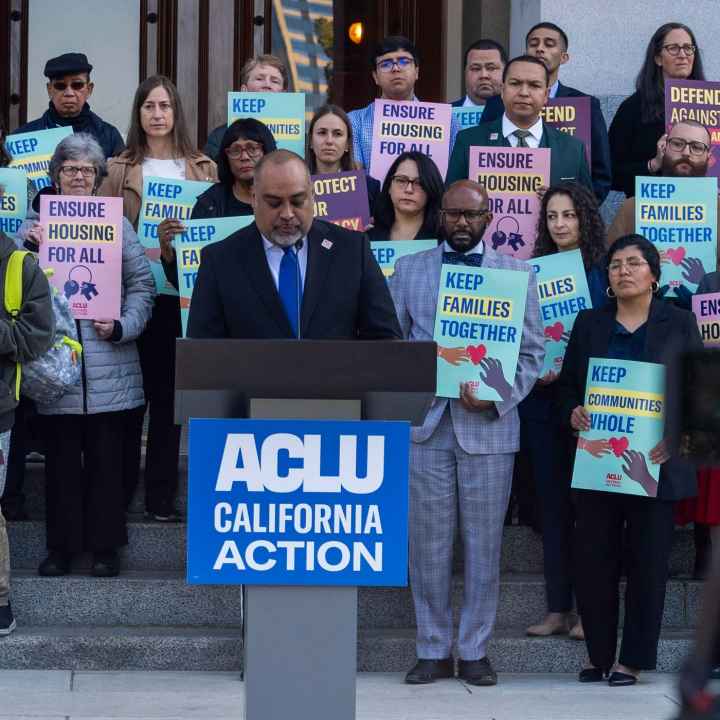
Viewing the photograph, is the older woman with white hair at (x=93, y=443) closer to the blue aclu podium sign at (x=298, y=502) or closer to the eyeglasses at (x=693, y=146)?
the eyeglasses at (x=693, y=146)

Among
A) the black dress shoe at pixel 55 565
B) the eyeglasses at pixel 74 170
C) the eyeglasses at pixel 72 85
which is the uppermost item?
the eyeglasses at pixel 72 85

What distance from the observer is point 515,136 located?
8.72m

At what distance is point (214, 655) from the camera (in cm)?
767

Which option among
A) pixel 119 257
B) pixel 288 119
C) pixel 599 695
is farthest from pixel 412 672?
pixel 288 119

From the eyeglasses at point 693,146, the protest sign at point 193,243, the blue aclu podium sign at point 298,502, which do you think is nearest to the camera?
the blue aclu podium sign at point 298,502

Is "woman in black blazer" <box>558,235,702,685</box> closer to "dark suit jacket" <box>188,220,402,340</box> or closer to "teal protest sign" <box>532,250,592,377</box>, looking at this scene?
"teal protest sign" <box>532,250,592,377</box>

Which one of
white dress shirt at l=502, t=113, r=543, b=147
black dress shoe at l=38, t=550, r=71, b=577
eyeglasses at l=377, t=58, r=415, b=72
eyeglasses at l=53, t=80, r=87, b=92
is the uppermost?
eyeglasses at l=377, t=58, r=415, b=72

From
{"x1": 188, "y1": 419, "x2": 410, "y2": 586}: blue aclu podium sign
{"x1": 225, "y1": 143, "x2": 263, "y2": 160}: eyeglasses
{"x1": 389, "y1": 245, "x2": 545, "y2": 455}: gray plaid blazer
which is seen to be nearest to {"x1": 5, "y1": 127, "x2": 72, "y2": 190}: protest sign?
{"x1": 225, "y1": 143, "x2": 263, "y2": 160}: eyeglasses

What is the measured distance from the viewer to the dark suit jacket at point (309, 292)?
17.4 ft

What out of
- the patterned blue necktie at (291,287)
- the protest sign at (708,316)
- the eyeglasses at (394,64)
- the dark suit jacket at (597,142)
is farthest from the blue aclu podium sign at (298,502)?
the eyeglasses at (394,64)

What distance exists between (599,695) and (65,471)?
2683mm

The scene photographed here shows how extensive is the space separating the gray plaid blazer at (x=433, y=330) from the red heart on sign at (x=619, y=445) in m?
0.43

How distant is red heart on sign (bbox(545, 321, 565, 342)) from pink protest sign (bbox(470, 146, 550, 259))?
55 cm

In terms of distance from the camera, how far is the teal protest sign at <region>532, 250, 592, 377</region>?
793 centimetres
